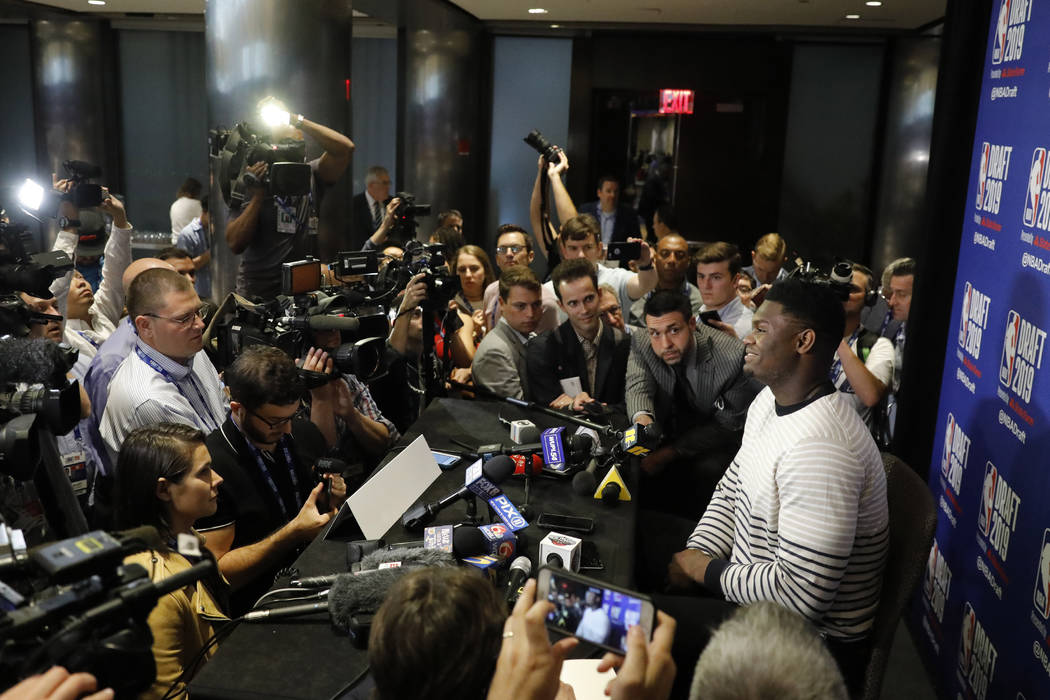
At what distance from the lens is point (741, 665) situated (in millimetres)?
1301

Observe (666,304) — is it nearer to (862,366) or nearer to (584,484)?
(862,366)

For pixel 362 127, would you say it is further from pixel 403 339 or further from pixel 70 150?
pixel 403 339

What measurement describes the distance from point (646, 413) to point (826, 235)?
6697 mm

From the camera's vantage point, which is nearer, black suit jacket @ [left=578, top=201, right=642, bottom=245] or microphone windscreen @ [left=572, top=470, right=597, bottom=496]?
microphone windscreen @ [left=572, top=470, right=597, bottom=496]

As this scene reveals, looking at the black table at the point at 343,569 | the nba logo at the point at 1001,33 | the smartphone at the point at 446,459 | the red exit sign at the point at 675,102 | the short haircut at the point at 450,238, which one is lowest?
the black table at the point at 343,569

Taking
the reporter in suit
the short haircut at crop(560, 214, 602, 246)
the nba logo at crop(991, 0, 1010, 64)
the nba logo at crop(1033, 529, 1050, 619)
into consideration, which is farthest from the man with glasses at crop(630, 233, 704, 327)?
the nba logo at crop(1033, 529, 1050, 619)

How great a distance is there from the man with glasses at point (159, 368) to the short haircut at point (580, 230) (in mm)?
2531

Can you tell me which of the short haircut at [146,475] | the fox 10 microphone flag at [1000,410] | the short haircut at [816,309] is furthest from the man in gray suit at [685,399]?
the short haircut at [146,475]

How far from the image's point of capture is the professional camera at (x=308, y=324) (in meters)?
2.93

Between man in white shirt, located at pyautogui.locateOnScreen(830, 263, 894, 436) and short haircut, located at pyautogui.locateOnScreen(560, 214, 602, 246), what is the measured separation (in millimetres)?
1575

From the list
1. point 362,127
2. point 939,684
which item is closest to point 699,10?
point 362,127

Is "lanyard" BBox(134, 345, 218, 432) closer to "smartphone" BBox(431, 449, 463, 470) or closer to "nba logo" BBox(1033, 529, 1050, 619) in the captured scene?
"smartphone" BBox(431, 449, 463, 470)

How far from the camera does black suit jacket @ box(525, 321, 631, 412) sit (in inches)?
152

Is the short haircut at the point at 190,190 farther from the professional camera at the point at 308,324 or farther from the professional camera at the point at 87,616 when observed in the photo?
the professional camera at the point at 87,616
